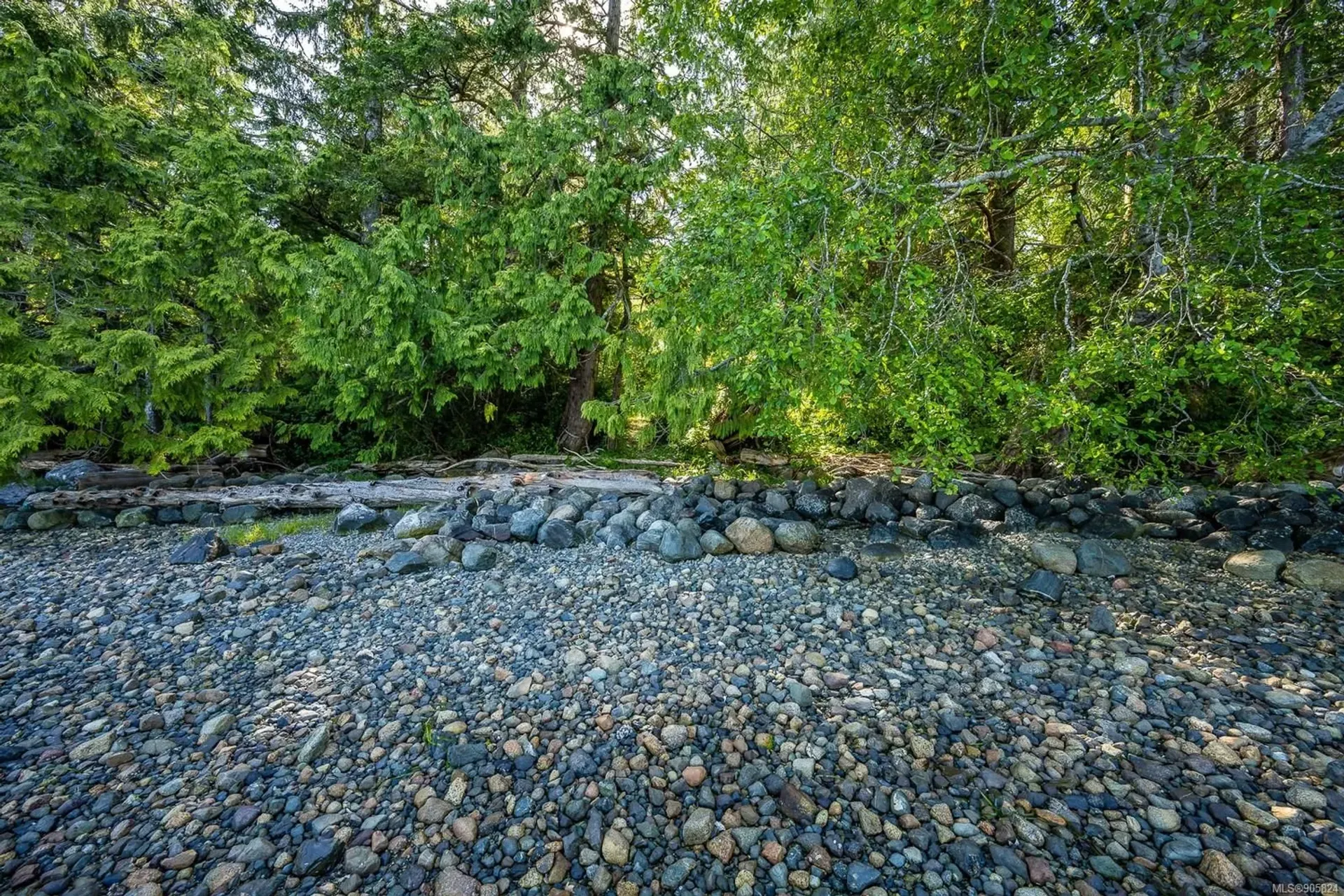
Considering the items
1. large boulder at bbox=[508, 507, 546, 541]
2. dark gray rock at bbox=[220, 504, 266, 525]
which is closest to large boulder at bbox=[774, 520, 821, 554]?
large boulder at bbox=[508, 507, 546, 541]

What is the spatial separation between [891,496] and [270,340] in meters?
9.15

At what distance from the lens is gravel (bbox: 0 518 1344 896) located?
1956mm

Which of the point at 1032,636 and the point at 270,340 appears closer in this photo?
the point at 1032,636

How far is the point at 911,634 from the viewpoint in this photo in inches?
134

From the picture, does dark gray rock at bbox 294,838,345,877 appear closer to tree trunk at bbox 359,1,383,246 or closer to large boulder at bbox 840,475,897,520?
large boulder at bbox 840,475,897,520

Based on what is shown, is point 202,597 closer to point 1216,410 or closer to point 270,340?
point 270,340

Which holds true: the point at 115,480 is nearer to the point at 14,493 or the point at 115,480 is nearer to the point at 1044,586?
the point at 14,493

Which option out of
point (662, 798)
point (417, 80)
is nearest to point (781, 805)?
point (662, 798)

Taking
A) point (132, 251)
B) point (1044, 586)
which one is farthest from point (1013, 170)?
point (132, 251)

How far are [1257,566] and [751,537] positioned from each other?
3800 millimetres

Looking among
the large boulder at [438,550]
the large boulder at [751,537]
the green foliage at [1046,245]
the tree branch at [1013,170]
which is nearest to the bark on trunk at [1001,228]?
the green foliage at [1046,245]

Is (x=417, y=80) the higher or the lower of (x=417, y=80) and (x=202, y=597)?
the higher

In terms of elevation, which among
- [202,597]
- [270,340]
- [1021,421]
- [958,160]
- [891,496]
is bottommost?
[202,597]

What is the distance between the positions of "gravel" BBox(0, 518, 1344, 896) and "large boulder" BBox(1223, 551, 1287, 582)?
4.9 inches
